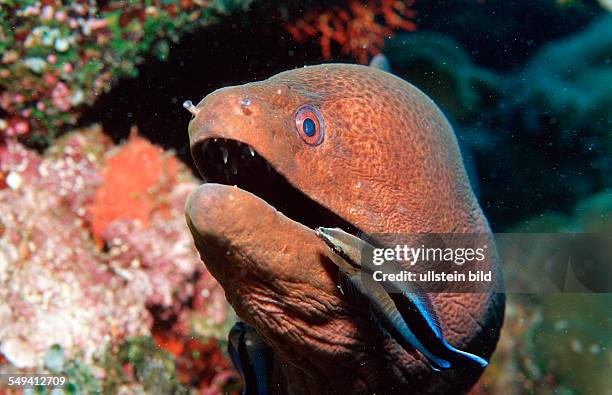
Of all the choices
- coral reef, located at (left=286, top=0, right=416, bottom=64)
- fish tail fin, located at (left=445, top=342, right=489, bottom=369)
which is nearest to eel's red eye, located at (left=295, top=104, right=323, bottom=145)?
fish tail fin, located at (left=445, top=342, right=489, bottom=369)

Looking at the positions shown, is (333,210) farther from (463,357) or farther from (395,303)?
(463,357)

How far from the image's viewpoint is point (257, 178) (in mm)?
1938

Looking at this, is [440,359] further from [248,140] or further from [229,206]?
[248,140]

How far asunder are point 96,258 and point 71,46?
1652mm

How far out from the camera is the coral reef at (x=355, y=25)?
436 centimetres

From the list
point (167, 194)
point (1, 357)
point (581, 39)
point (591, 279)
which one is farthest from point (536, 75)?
point (1, 357)

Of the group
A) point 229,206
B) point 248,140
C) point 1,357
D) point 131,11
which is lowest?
point 1,357

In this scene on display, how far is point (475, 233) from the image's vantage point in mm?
→ 2344

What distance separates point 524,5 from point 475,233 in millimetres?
3961

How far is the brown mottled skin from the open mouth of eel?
0.30 feet

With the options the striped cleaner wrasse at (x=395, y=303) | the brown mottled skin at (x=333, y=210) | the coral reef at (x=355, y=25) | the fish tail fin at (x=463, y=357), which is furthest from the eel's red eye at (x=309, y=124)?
the coral reef at (x=355, y=25)

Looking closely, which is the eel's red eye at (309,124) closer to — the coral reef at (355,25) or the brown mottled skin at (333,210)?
the brown mottled skin at (333,210)

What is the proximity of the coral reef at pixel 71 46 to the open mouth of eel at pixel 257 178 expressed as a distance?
226 centimetres

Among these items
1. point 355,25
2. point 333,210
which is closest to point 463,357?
point 333,210
